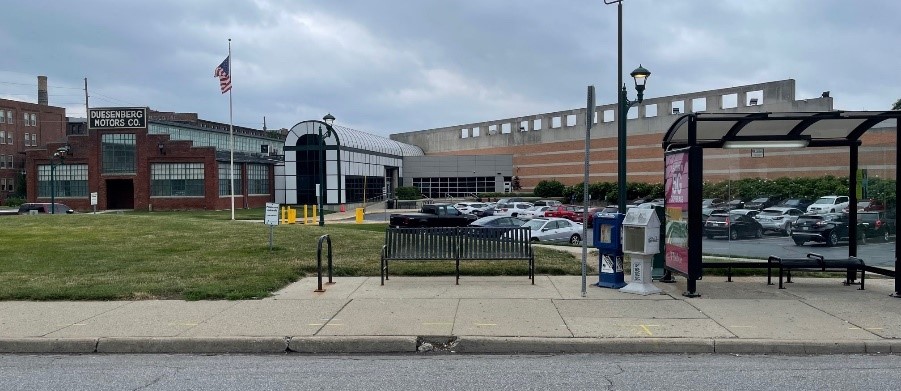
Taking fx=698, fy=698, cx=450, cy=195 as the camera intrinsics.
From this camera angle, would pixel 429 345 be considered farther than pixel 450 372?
Yes

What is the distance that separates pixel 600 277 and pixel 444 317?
353 cm

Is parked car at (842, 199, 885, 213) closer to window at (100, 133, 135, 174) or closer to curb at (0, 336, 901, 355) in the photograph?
curb at (0, 336, 901, 355)

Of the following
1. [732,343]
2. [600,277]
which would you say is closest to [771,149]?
[600,277]

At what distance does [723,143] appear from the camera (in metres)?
11.9

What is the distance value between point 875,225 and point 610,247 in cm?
475

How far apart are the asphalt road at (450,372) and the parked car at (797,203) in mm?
5789

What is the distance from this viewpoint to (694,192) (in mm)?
10250

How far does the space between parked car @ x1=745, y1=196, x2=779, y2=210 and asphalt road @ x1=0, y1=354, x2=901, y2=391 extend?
6.23 metres

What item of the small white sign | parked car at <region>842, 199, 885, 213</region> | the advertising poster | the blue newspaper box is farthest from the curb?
the small white sign

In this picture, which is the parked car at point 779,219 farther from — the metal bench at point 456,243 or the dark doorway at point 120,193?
the dark doorway at point 120,193

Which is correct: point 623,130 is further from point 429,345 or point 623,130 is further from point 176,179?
point 176,179

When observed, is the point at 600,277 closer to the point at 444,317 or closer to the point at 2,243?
the point at 444,317

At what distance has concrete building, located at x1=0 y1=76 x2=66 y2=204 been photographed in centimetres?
8399

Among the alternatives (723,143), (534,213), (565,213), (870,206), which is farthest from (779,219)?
(534,213)
